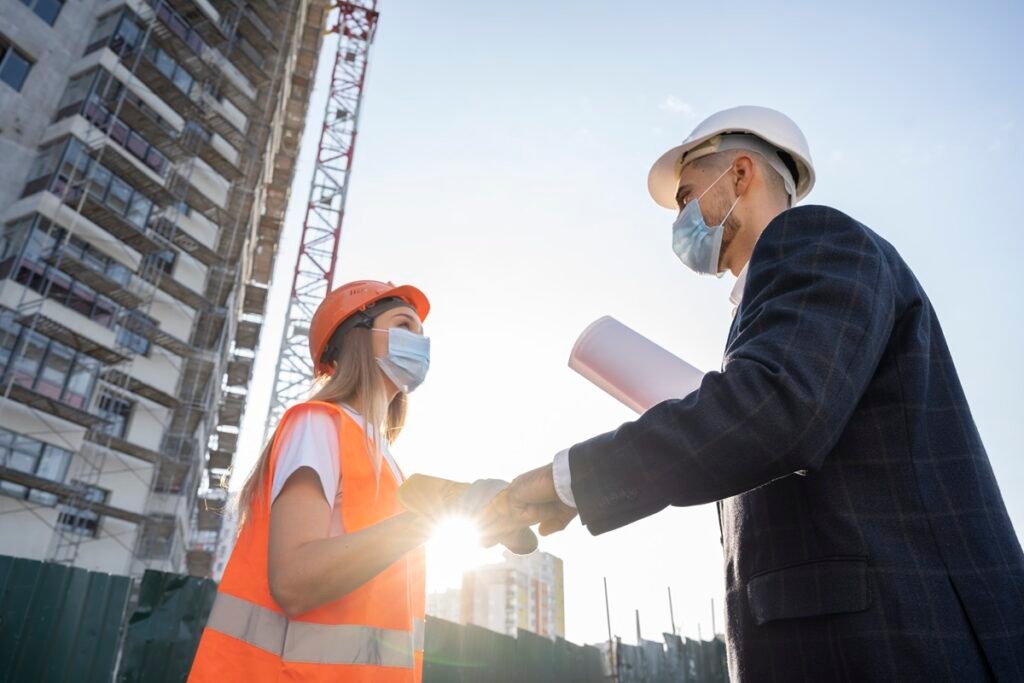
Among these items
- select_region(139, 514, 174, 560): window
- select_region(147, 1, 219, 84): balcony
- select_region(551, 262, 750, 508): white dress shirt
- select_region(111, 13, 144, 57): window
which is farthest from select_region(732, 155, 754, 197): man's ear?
select_region(147, 1, 219, 84): balcony

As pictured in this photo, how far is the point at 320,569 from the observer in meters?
1.67

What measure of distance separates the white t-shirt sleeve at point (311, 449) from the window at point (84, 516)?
22.4 m

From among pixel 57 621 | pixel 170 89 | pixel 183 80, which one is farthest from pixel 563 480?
pixel 183 80

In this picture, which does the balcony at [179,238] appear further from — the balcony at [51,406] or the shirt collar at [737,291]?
the shirt collar at [737,291]

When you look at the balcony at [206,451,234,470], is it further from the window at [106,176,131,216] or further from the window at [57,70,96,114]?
the window at [57,70,96,114]

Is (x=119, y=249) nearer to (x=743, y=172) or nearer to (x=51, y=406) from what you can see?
(x=51, y=406)

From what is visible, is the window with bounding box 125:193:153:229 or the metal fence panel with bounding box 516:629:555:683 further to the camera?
the window with bounding box 125:193:153:229

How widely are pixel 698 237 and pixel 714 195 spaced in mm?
→ 130

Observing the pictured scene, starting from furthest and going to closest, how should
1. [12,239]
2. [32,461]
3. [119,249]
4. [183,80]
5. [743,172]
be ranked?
[183,80] → [119,249] → [12,239] → [32,461] → [743,172]

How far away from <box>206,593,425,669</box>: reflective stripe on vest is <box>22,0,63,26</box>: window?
27257 millimetres

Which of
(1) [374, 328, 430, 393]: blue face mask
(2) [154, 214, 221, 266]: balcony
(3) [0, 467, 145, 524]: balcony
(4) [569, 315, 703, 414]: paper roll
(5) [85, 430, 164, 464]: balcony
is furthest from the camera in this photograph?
(2) [154, 214, 221, 266]: balcony

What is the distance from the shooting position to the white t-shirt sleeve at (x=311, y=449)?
1.86 meters

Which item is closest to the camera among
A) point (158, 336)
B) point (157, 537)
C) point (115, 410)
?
point (115, 410)

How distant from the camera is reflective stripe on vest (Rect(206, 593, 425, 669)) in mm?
1694
